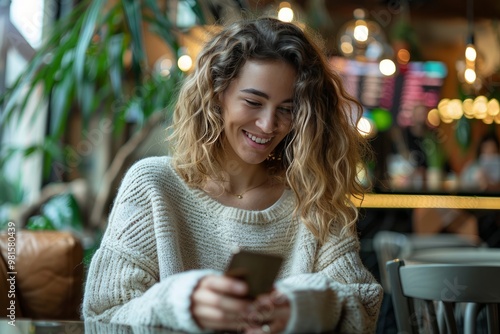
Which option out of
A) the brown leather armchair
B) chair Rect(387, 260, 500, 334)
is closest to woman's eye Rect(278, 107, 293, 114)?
chair Rect(387, 260, 500, 334)

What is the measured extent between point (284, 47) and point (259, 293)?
0.74 m

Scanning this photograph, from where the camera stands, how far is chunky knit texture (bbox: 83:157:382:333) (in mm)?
1460

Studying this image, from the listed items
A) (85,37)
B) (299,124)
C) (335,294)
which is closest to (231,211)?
(299,124)

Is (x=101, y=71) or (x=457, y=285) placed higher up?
(x=101, y=71)

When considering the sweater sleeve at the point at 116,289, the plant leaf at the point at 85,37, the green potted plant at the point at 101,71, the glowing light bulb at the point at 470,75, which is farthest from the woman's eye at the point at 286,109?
the glowing light bulb at the point at 470,75

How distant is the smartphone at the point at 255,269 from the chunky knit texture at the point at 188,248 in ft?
0.85

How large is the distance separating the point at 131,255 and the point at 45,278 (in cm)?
56

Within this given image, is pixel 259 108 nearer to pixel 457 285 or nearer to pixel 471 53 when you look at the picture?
pixel 457 285

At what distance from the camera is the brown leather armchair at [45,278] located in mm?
2094

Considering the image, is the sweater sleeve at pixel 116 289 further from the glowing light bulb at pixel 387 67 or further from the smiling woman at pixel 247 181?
the glowing light bulb at pixel 387 67

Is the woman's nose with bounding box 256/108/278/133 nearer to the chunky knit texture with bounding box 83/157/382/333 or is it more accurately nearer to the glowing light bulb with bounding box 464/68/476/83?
the chunky knit texture with bounding box 83/157/382/333

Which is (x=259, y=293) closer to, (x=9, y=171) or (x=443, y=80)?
(x=9, y=171)

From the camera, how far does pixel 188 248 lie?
5.80ft

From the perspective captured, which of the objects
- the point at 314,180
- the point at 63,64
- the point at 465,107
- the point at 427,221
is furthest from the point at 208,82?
the point at 465,107
